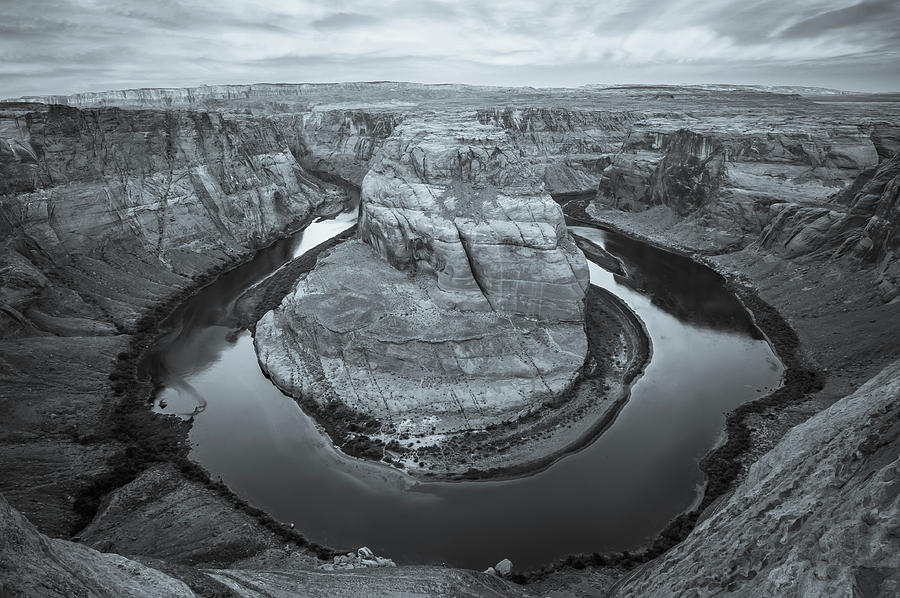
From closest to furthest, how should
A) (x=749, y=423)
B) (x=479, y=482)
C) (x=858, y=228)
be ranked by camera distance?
1. (x=479, y=482)
2. (x=749, y=423)
3. (x=858, y=228)

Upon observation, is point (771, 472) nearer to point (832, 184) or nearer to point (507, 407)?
point (507, 407)

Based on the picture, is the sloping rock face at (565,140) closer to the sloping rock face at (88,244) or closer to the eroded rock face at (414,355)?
the sloping rock face at (88,244)

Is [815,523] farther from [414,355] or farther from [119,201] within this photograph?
[119,201]

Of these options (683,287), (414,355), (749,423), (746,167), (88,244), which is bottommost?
(749,423)

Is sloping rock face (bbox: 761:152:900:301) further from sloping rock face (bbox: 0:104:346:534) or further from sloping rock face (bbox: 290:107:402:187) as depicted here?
sloping rock face (bbox: 290:107:402:187)

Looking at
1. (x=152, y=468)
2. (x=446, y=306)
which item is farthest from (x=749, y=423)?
(x=152, y=468)

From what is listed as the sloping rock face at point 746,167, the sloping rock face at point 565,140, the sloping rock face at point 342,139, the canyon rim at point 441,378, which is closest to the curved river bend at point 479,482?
the canyon rim at point 441,378

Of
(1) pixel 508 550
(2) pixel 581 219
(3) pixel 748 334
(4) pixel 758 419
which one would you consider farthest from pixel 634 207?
(1) pixel 508 550
